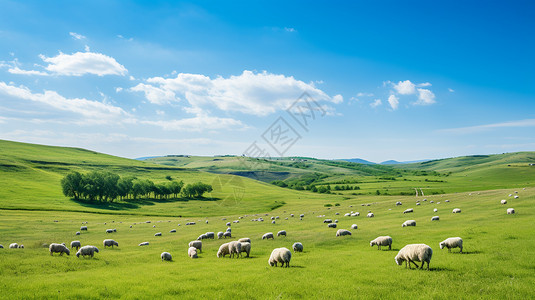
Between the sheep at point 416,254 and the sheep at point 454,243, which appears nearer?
the sheep at point 416,254

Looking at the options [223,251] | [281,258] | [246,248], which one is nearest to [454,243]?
[281,258]

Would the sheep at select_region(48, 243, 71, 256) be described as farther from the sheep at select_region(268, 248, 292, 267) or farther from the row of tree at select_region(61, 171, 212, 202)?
the row of tree at select_region(61, 171, 212, 202)

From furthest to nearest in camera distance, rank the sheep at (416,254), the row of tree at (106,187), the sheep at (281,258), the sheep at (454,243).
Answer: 1. the row of tree at (106,187)
2. the sheep at (454,243)
3. the sheep at (281,258)
4. the sheep at (416,254)

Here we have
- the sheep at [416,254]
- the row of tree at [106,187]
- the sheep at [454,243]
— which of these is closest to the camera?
the sheep at [416,254]

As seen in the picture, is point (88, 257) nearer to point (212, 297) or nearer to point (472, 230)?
point (212, 297)

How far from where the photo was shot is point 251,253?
90.3 feet

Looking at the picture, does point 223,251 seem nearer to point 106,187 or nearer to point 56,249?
point 56,249

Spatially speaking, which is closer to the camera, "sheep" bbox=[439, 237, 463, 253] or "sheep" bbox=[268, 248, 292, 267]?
"sheep" bbox=[268, 248, 292, 267]

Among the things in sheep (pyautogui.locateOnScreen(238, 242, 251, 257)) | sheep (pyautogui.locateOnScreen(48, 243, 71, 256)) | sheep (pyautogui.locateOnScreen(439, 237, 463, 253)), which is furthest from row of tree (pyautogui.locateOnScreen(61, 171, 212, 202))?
sheep (pyautogui.locateOnScreen(439, 237, 463, 253))

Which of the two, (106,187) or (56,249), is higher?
(56,249)

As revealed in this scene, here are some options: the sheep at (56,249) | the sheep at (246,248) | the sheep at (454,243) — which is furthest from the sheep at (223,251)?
the sheep at (454,243)

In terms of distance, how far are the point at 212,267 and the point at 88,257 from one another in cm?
1409

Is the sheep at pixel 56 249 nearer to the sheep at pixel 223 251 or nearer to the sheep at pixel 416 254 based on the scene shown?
the sheep at pixel 223 251

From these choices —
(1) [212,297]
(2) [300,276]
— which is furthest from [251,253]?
(1) [212,297]
